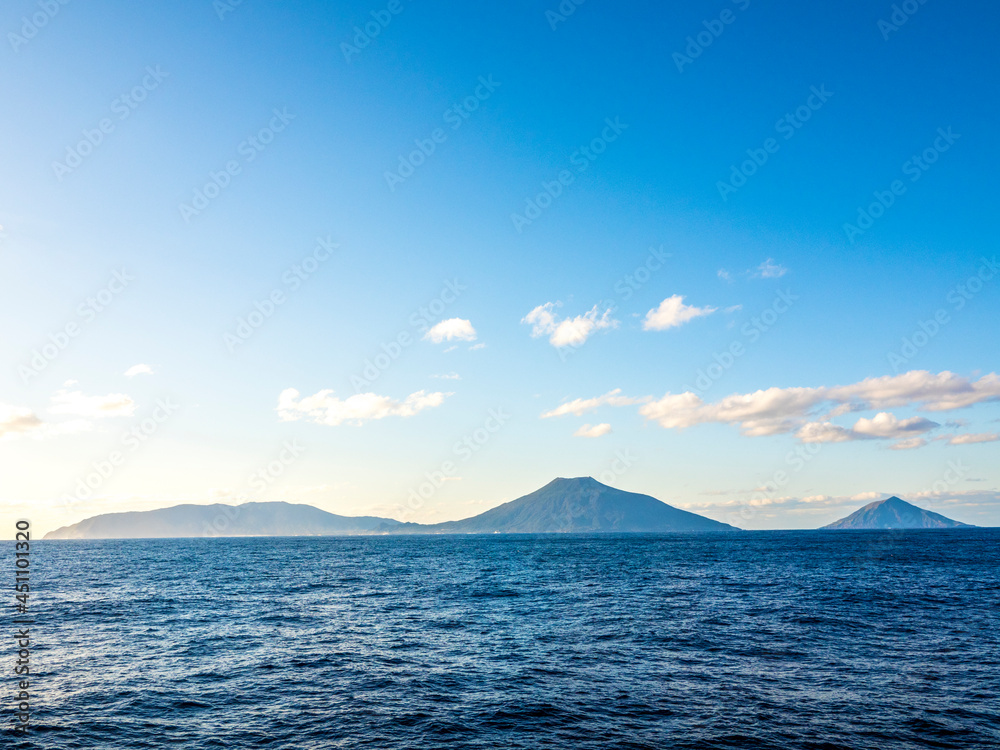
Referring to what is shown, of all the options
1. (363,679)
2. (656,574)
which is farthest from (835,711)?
(656,574)

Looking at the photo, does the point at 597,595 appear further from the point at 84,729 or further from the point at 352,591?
the point at 84,729

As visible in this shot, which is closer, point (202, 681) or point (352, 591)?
point (202, 681)

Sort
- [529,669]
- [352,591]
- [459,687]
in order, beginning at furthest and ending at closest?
[352,591]
[529,669]
[459,687]

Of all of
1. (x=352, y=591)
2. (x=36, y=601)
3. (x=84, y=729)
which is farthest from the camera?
(x=352, y=591)

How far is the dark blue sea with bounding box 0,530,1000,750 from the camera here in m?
21.8

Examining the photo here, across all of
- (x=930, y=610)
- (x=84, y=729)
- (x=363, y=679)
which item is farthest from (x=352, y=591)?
(x=930, y=610)

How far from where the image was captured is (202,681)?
28.4m

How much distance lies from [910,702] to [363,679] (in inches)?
986

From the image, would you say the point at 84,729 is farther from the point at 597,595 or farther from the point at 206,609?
the point at 597,595

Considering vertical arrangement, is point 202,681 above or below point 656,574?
above

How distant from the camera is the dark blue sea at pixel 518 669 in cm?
2183

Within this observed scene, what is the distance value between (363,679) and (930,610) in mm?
47154

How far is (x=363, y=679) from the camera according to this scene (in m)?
28.7

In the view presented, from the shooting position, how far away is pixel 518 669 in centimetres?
3039
